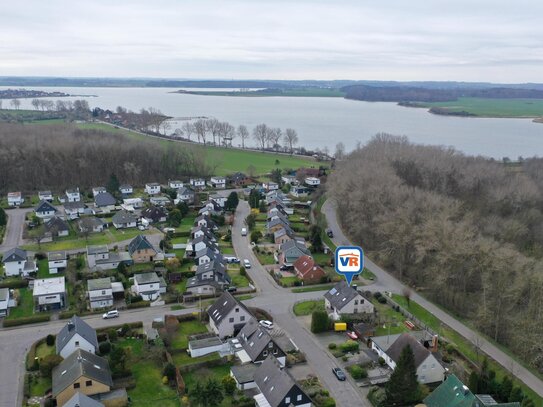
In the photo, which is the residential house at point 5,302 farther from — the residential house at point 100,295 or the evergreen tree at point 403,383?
the evergreen tree at point 403,383

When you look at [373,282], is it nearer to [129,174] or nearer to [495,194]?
[495,194]

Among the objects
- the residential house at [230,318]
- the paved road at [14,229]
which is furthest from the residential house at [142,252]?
the residential house at [230,318]

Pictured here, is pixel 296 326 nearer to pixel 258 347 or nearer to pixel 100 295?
pixel 258 347

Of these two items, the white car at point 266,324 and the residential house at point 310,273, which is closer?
the white car at point 266,324

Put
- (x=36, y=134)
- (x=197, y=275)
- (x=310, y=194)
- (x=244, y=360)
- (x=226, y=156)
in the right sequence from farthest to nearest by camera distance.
A: (x=226, y=156) < (x=36, y=134) < (x=310, y=194) < (x=197, y=275) < (x=244, y=360)

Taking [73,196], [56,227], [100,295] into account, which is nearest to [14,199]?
[73,196]

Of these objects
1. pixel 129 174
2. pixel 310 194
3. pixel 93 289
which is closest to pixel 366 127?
pixel 310 194
